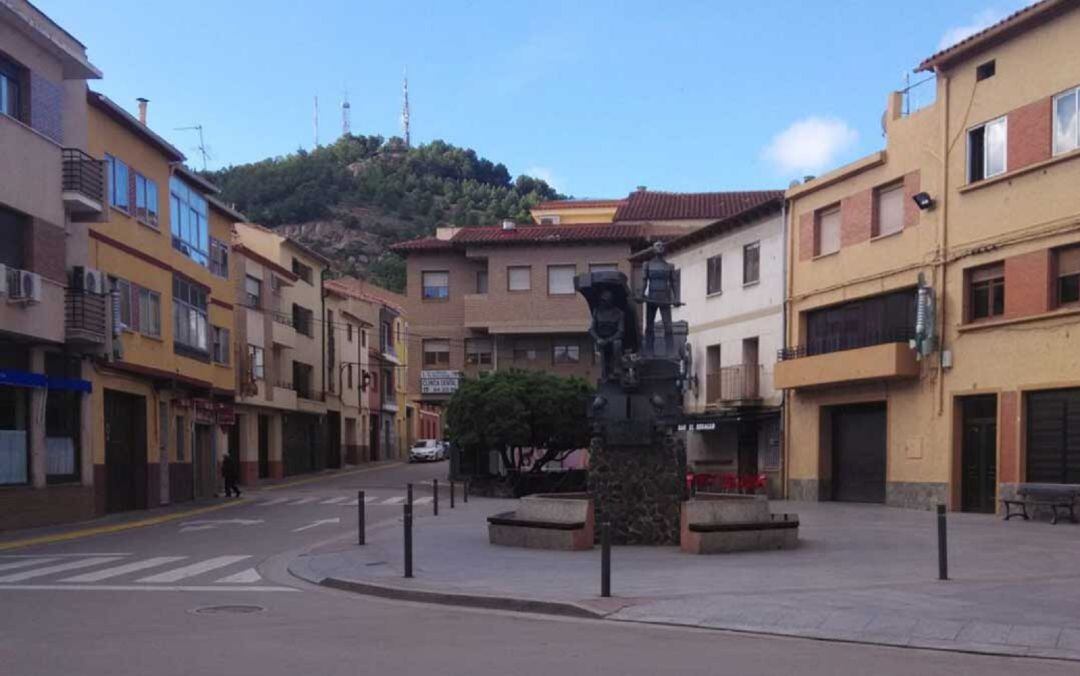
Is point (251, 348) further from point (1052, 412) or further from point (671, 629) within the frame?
point (671, 629)

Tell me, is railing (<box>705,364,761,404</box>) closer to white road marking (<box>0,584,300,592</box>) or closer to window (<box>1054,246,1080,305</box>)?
window (<box>1054,246,1080,305</box>)

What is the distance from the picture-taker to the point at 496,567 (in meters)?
14.4

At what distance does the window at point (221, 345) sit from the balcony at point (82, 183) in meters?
13.2

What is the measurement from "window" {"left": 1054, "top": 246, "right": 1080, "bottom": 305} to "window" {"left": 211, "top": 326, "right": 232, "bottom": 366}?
90.4ft

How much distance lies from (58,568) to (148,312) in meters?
16.0

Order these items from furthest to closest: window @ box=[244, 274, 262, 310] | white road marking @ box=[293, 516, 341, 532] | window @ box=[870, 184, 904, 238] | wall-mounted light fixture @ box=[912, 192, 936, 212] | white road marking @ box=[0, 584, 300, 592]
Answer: window @ box=[244, 274, 262, 310] < window @ box=[870, 184, 904, 238] < wall-mounted light fixture @ box=[912, 192, 936, 212] < white road marking @ box=[293, 516, 341, 532] < white road marking @ box=[0, 584, 300, 592]

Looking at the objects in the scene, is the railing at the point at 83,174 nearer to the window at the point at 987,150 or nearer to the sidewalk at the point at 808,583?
the sidewalk at the point at 808,583

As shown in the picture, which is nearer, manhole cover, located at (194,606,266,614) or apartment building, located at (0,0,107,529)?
manhole cover, located at (194,606,266,614)

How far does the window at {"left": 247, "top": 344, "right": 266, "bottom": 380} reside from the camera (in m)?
46.9

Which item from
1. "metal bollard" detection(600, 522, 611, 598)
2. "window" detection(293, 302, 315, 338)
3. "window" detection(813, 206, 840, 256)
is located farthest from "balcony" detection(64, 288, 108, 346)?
"window" detection(293, 302, 315, 338)

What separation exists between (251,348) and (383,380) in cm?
2808

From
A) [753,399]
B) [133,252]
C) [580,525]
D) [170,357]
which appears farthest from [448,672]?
[753,399]

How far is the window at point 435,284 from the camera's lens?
52250 mm

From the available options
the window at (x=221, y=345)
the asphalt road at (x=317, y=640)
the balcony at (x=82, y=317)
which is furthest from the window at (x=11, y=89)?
the window at (x=221, y=345)
